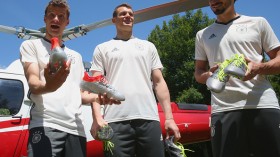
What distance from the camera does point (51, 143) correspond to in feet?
6.95

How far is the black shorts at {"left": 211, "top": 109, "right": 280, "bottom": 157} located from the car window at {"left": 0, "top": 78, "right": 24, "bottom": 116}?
10.1 ft

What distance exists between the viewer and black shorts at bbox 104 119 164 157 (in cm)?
258

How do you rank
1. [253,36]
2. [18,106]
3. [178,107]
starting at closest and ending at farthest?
1. [253,36]
2. [18,106]
3. [178,107]

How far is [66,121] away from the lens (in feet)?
7.34

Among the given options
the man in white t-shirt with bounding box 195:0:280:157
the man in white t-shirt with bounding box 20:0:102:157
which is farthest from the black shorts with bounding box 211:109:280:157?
the man in white t-shirt with bounding box 20:0:102:157

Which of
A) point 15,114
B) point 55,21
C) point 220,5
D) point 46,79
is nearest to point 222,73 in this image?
point 220,5

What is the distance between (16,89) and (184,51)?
19.1 meters

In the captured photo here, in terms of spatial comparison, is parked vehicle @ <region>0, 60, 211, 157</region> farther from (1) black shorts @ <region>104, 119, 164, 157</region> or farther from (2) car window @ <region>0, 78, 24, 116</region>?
(1) black shorts @ <region>104, 119, 164, 157</region>

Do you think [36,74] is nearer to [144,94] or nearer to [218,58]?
[144,94]

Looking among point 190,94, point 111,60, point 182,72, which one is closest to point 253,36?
point 111,60

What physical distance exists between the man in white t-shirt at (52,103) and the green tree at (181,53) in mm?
17422

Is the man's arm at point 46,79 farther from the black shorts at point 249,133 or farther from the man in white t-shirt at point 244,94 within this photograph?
the black shorts at point 249,133

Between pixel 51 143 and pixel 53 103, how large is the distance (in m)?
0.27

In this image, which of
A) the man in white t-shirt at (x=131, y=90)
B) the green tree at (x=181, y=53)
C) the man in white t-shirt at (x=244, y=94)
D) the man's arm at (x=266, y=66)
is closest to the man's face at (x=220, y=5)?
the man in white t-shirt at (x=244, y=94)
